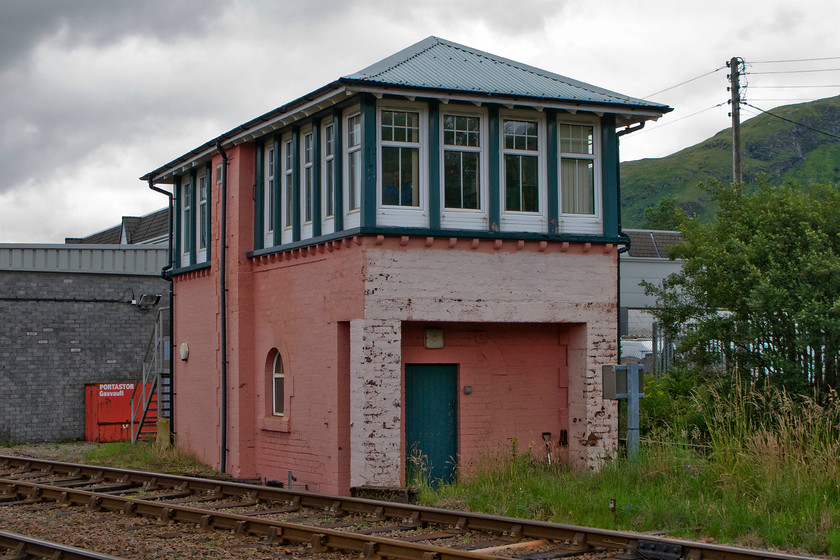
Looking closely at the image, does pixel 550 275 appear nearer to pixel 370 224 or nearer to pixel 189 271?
Result: pixel 370 224

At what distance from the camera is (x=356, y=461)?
15.1 metres

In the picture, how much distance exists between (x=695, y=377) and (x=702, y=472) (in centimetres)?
652

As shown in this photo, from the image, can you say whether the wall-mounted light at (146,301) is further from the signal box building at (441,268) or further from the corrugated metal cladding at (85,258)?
the signal box building at (441,268)

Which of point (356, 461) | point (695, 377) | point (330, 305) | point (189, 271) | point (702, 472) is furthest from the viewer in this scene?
point (189, 271)

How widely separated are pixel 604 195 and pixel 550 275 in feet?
5.68

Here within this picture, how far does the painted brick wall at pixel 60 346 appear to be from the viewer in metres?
26.5

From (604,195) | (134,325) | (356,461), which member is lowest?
A: (356,461)

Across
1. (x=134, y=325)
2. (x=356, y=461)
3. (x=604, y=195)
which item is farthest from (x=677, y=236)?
(x=356, y=461)

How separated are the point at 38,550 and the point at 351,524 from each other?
3.55m

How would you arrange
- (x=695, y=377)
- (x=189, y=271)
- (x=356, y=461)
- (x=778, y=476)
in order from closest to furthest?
(x=778, y=476) → (x=356, y=461) → (x=695, y=377) → (x=189, y=271)

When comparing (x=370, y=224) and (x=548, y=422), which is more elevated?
(x=370, y=224)

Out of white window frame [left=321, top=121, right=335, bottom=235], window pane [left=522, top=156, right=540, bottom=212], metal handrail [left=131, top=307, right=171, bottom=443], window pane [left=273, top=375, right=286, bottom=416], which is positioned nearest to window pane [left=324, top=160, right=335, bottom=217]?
white window frame [left=321, top=121, right=335, bottom=235]

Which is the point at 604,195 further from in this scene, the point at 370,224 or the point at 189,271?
the point at 189,271

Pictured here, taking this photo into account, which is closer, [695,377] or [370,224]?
[370,224]
